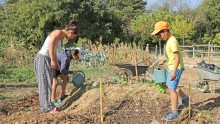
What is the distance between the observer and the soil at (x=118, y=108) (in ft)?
16.2

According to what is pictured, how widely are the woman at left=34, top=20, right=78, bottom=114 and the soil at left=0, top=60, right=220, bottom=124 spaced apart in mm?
247

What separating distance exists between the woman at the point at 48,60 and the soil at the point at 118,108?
0.81ft

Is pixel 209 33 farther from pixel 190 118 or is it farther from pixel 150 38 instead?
pixel 190 118

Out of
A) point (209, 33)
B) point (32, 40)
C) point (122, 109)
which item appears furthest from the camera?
point (209, 33)

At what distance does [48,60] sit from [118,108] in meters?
1.39

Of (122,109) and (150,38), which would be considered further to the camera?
(150,38)

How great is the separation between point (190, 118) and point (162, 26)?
1.46 meters

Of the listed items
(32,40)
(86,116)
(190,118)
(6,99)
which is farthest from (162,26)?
(32,40)

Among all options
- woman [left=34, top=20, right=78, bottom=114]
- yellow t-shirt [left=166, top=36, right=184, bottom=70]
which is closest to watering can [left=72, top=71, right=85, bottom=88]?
woman [left=34, top=20, right=78, bottom=114]

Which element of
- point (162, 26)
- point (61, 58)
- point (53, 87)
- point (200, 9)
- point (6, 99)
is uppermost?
point (200, 9)

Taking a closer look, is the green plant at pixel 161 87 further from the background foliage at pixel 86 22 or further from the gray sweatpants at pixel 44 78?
the background foliage at pixel 86 22

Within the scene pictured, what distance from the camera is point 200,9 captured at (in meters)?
39.9

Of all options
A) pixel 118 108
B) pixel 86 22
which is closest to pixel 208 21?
pixel 86 22

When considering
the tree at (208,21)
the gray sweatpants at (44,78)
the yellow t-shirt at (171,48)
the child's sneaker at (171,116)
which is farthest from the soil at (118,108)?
the tree at (208,21)
